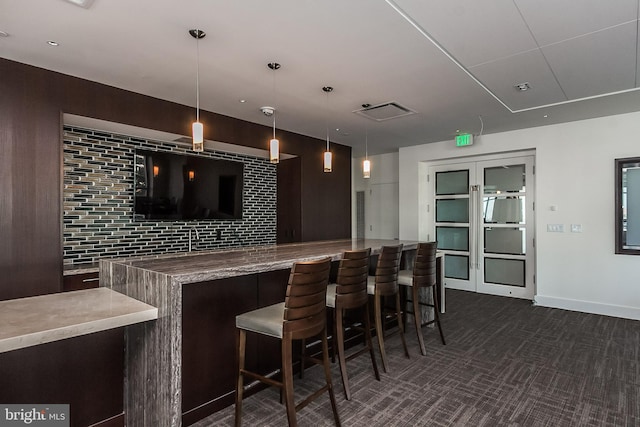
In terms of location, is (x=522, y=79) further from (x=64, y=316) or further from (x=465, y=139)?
(x=64, y=316)

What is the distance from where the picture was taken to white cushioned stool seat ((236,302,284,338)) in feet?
6.70

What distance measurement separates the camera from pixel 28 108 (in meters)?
2.98

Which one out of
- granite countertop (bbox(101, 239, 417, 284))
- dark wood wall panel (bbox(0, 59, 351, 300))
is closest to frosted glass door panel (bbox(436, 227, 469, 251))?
granite countertop (bbox(101, 239, 417, 284))

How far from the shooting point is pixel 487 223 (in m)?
5.97

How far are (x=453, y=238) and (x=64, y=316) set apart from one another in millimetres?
6010


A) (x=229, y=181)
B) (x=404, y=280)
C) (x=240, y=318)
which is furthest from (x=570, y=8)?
(x=229, y=181)

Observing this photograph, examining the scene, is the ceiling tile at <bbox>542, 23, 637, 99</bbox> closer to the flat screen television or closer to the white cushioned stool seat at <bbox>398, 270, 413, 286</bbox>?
the white cushioned stool seat at <bbox>398, 270, 413, 286</bbox>

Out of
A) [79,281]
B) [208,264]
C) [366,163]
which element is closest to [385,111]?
[366,163]

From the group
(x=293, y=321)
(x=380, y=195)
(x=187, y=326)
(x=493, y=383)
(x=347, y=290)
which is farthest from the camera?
(x=380, y=195)

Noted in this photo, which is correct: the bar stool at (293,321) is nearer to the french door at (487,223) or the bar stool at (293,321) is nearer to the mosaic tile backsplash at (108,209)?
the mosaic tile backsplash at (108,209)

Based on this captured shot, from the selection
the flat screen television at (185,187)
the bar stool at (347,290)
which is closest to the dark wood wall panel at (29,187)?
the flat screen television at (185,187)

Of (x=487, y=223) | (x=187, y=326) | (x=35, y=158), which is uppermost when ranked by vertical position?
(x=35, y=158)

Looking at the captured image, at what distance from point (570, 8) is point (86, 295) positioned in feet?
10.8

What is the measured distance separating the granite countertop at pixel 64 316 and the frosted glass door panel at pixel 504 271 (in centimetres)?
557
